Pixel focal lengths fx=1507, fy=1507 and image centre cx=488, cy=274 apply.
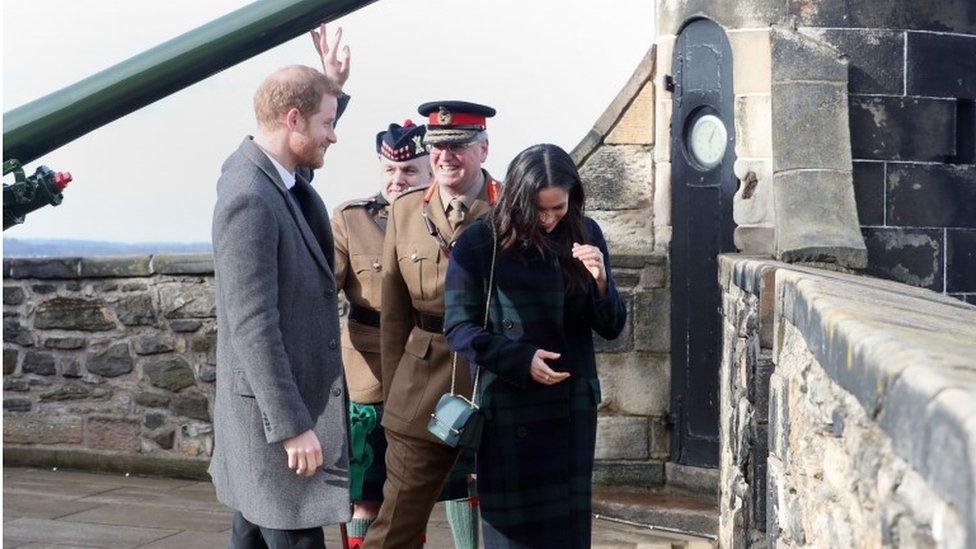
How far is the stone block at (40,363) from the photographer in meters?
8.56

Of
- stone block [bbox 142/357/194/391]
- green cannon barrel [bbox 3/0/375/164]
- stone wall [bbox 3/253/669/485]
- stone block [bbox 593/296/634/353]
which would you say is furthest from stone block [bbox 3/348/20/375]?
green cannon barrel [bbox 3/0/375/164]

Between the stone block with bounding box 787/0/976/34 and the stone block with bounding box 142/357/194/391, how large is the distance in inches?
148

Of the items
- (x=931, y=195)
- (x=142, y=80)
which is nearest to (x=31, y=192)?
(x=142, y=80)

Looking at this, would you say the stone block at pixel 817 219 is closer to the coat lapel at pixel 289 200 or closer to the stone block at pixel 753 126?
the stone block at pixel 753 126

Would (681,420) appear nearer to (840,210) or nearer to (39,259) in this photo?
(840,210)

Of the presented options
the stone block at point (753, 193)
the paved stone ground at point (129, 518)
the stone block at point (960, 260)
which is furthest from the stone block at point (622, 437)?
the stone block at point (960, 260)

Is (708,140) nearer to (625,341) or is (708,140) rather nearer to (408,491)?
(625,341)

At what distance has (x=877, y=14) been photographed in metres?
7.31

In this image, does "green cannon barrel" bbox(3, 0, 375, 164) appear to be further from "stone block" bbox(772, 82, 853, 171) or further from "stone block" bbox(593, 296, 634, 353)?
"stone block" bbox(593, 296, 634, 353)

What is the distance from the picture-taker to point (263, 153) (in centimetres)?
365

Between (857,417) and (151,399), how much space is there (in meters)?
6.55

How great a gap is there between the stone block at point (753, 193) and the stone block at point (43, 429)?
12.7ft

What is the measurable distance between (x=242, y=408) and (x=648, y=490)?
15.0ft

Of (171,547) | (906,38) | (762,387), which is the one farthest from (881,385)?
(906,38)
